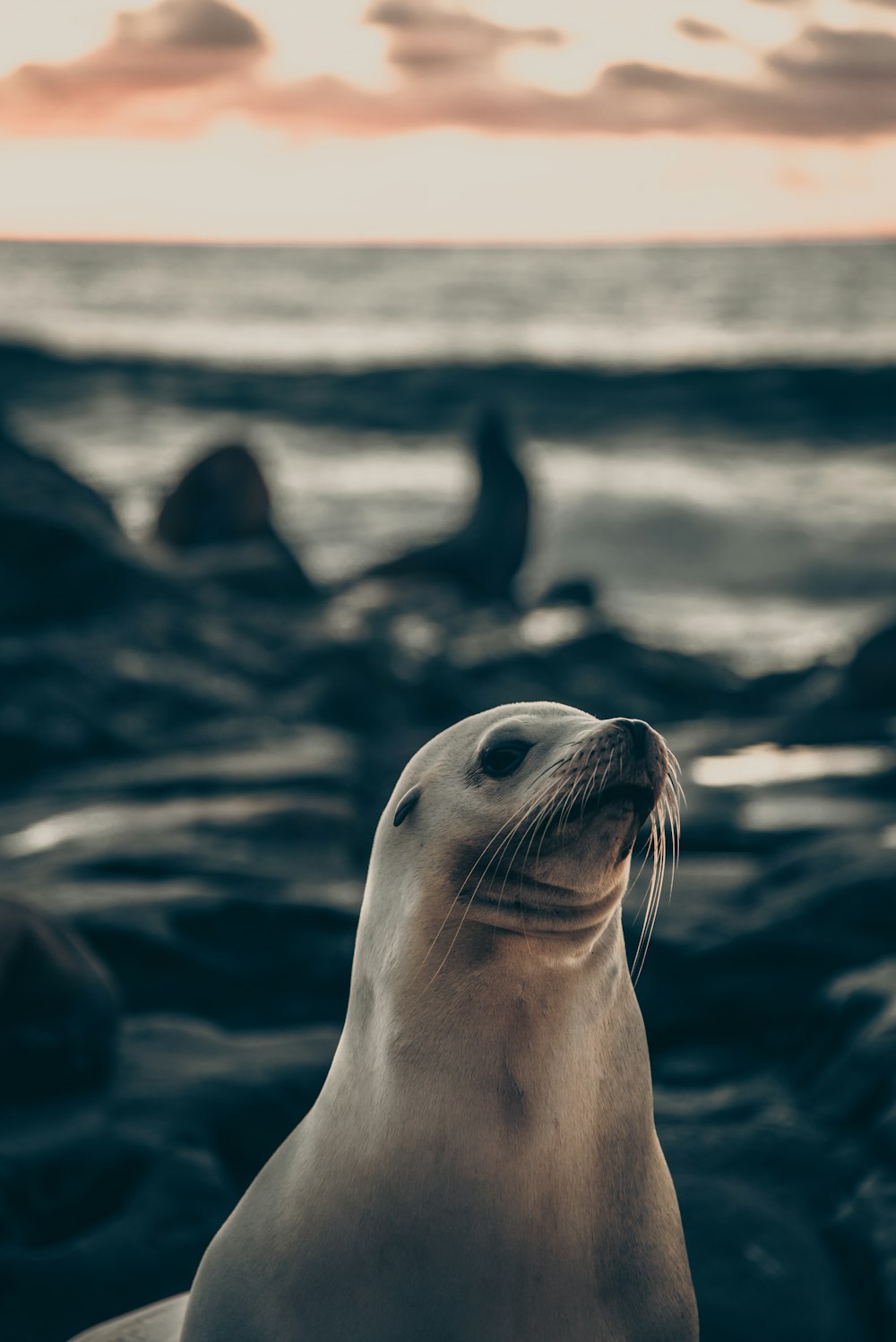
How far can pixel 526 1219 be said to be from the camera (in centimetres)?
212

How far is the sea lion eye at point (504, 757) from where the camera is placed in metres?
2.26

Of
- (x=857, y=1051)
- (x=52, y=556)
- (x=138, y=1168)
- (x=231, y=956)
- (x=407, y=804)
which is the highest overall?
(x=407, y=804)

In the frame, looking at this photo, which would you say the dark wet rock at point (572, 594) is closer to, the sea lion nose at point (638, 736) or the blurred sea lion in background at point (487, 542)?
the blurred sea lion in background at point (487, 542)

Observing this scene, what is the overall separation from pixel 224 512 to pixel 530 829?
31.3 feet

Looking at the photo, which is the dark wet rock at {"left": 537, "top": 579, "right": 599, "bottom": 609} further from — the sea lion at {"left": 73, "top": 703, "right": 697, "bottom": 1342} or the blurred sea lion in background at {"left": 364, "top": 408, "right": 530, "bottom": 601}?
the sea lion at {"left": 73, "top": 703, "right": 697, "bottom": 1342}

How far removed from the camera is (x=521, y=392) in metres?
33.4

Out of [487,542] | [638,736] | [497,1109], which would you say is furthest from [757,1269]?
[487,542]

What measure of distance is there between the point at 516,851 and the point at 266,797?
408 cm

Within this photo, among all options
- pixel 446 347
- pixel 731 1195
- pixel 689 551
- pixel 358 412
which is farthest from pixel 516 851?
pixel 446 347

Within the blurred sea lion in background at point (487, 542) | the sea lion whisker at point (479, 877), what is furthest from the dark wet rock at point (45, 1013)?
the blurred sea lion in background at point (487, 542)

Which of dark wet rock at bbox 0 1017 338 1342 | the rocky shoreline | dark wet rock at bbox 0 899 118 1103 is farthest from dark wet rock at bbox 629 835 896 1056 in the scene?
dark wet rock at bbox 0 899 118 1103

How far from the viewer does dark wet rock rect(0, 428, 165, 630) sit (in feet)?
27.6

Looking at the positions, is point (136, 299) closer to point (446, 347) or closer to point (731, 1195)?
point (446, 347)

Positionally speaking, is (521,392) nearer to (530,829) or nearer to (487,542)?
(487,542)
